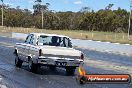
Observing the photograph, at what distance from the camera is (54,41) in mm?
15633

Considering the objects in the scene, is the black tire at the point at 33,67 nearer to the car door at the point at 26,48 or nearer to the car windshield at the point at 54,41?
the car door at the point at 26,48

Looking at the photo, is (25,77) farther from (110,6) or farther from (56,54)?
(110,6)

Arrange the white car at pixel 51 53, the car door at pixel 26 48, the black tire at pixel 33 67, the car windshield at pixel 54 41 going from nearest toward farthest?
the white car at pixel 51 53
the black tire at pixel 33 67
the car windshield at pixel 54 41
the car door at pixel 26 48

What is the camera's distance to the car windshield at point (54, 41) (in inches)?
607

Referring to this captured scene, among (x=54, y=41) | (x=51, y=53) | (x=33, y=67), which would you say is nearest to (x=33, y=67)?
(x=33, y=67)

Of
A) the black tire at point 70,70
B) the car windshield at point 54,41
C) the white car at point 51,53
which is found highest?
the car windshield at point 54,41

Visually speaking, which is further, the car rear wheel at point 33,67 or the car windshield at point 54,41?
the car windshield at point 54,41

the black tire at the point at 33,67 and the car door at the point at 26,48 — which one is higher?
the car door at the point at 26,48

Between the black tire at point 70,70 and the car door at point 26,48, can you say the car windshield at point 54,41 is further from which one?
the black tire at point 70,70

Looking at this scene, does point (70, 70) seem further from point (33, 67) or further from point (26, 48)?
point (26, 48)

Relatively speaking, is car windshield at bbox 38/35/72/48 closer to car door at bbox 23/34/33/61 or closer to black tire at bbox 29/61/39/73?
car door at bbox 23/34/33/61

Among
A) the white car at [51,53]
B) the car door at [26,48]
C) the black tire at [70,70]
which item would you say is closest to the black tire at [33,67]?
the white car at [51,53]

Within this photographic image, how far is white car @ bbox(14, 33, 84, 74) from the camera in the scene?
14320 millimetres

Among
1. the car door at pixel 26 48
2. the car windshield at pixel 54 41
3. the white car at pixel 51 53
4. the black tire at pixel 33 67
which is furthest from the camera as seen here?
the car door at pixel 26 48
